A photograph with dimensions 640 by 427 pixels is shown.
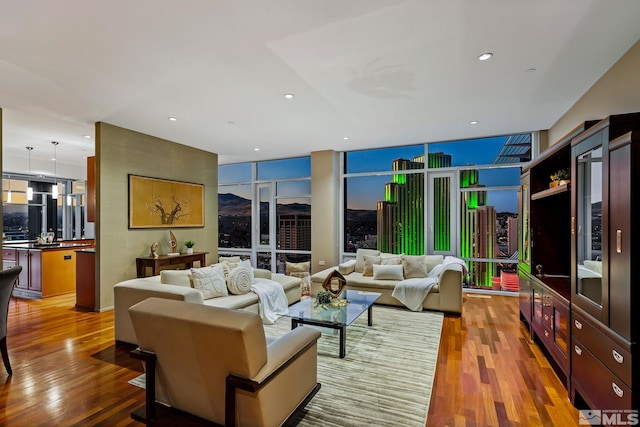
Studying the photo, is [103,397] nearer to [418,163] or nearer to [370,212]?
[370,212]

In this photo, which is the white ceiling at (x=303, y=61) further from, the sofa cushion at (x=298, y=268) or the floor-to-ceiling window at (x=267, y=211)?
the sofa cushion at (x=298, y=268)

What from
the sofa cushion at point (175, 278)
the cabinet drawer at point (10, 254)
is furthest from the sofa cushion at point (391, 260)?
the cabinet drawer at point (10, 254)

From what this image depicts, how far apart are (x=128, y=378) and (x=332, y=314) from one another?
6.37 feet

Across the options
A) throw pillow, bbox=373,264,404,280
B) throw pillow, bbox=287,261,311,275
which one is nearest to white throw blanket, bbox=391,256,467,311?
throw pillow, bbox=373,264,404,280

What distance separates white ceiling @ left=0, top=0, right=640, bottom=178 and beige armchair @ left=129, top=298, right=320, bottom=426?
206 centimetres

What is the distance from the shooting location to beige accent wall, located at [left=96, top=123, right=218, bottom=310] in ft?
15.5

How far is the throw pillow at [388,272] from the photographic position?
5.09m

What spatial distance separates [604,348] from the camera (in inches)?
76.7

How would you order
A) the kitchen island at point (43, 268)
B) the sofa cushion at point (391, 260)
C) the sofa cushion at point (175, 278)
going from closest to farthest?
the sofa cushion at point (175, 278)
the sofa cushion at point (391, 260)
the kitchen island at point (43, 268)

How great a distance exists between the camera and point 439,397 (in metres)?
2.44

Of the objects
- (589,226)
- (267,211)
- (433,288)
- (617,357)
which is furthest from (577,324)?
(267,211)

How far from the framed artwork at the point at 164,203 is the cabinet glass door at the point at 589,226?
5749 millimetres

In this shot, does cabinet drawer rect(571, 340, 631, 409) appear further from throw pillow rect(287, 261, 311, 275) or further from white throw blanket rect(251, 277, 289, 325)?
throw pillow rect(287, 261, 311, 275)

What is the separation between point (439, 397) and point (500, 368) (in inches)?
34.1
